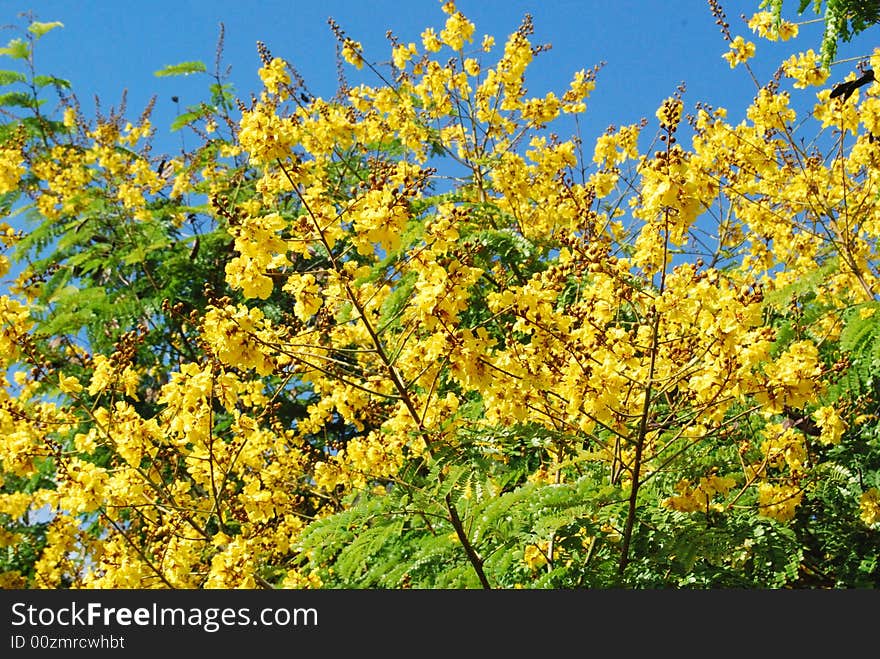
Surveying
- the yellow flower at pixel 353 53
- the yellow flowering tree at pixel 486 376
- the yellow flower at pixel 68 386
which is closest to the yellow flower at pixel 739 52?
the yellow flowering tree at pixel 486 376

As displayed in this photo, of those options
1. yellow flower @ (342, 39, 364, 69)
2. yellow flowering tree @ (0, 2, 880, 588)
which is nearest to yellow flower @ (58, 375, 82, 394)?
yellow flowering tree @ (0, 2, 880, 588)

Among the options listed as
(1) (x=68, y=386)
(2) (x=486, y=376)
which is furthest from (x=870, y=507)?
(1) (x=68, y=386)

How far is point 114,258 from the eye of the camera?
22.4 ft

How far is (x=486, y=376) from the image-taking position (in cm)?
267

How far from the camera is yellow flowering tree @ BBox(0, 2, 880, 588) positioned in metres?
2.66

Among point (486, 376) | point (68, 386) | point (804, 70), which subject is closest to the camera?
point (486, 376)

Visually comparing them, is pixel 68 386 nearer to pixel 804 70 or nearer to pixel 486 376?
pixel 486 376

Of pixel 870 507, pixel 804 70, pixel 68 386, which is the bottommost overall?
pixel 870 507

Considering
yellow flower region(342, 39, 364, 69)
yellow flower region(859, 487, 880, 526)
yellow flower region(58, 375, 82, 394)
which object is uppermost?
yellow flower region(342, 39, 364, 69)

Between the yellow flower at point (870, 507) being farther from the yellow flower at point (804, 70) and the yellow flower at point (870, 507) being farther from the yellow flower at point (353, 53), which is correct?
the yellow flower at point (353, 53)

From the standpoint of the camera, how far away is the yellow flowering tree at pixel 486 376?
2658mm

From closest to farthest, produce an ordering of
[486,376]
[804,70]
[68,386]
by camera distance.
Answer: [486,376], [68,386], [804,70]

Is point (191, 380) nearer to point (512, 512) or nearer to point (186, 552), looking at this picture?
point (186, 552)

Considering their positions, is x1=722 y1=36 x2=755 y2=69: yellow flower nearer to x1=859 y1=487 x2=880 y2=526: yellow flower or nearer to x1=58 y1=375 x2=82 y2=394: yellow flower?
x1=859 y1=487 x2=880 y2=526: yellow flower
